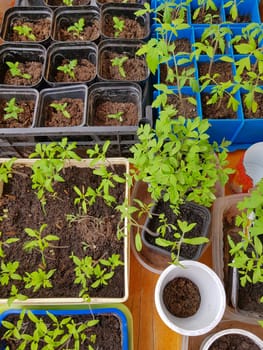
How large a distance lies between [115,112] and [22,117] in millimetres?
399

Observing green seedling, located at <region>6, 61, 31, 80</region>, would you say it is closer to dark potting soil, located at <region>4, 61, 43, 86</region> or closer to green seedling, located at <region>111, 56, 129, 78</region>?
dark potting soil, located at <region>4, 61, 43, 86</region>

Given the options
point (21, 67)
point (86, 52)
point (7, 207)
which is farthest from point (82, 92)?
point (7, 207)

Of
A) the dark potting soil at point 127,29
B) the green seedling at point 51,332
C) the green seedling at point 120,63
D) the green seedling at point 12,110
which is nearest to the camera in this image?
the green seedling at point 51,332

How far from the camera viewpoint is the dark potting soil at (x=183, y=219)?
1158 mm

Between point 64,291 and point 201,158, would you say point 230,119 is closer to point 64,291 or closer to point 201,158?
point 201,158

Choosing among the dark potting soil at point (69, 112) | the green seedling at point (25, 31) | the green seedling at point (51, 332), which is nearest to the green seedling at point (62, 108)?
the dark potting soil at point (69, 112)

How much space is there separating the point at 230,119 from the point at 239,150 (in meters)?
0.26

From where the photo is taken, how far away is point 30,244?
1.05 meters

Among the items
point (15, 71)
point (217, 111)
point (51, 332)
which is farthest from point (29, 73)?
point (51, 332)

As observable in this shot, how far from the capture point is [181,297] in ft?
3.84

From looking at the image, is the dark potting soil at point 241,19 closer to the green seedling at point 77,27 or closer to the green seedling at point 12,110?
the green seedling at point 77,27

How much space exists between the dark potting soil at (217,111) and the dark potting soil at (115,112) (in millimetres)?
295

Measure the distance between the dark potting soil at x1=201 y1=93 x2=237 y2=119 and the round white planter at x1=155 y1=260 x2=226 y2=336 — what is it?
644 mm

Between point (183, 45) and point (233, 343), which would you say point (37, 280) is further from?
point (183, 45)
